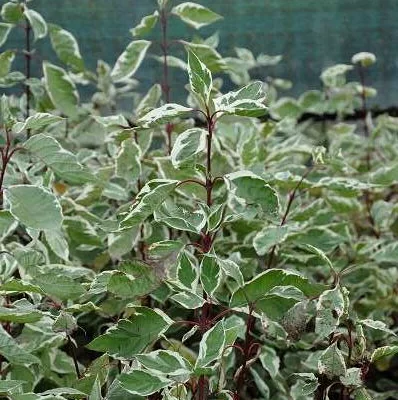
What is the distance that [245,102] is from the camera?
1146 mm

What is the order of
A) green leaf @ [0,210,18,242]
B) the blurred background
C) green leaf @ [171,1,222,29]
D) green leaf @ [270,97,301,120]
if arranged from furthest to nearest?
the blurred background < green leaf @ [270,97,301,120] < green leaf @ [171,1,222,29] < green leaf @ [0,210,18,242]

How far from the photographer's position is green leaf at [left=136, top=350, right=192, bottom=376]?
3.63 ft

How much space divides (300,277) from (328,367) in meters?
0.13

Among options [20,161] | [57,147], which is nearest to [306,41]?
[20,161]

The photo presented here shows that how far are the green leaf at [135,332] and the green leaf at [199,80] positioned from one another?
11.7 inches

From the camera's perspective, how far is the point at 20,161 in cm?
175

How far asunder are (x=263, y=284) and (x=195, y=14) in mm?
728

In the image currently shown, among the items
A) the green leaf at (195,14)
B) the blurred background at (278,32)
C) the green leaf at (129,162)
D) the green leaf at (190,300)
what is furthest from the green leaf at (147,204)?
the blurred background at (278,32)

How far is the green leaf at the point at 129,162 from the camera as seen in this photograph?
1.61 metres

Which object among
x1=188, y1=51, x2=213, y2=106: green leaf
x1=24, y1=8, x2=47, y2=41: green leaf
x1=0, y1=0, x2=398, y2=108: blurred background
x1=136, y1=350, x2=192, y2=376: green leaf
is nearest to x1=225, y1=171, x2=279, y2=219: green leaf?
x1=188, y1=51, x2=213, y2=106: green leaf

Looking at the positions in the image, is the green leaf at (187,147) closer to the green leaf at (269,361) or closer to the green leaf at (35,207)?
the green leaf at (35,207)

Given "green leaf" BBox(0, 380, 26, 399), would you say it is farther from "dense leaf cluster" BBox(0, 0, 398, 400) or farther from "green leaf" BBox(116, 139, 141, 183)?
"green leaf" BBox(116, 139, 141, 183)

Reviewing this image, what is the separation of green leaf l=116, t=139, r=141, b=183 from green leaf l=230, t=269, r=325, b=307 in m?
0.45

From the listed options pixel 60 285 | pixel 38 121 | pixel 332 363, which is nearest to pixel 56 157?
pixel 38 121
